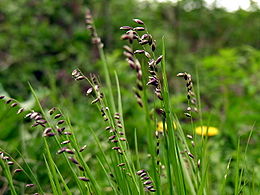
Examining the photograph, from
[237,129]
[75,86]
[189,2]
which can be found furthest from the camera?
[189,2]

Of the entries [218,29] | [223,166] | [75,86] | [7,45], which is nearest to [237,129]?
[223,166]

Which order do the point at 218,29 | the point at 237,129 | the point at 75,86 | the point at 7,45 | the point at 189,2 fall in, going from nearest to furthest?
the point at 237,129 → the point at 75,86 → the point at 7,45 → the point at 189,2 → the point at 218,29

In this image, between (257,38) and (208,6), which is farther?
(257,38)

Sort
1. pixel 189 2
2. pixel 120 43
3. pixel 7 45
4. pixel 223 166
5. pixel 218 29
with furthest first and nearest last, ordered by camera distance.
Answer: pixel 218 29
pixel 189 2
pixel 120 43
pixel 7 45
pixel 223 166

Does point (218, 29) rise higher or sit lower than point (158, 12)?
lower

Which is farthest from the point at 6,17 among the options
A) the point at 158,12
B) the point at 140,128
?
the point at 158,12

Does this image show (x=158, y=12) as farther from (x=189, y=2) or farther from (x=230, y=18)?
(x=230, y=18)

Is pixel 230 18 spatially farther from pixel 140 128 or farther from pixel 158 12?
pixel 140 128

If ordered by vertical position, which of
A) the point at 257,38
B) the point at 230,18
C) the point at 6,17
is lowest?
the point at 257,38

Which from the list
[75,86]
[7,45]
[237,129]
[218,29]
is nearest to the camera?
[237,129]
